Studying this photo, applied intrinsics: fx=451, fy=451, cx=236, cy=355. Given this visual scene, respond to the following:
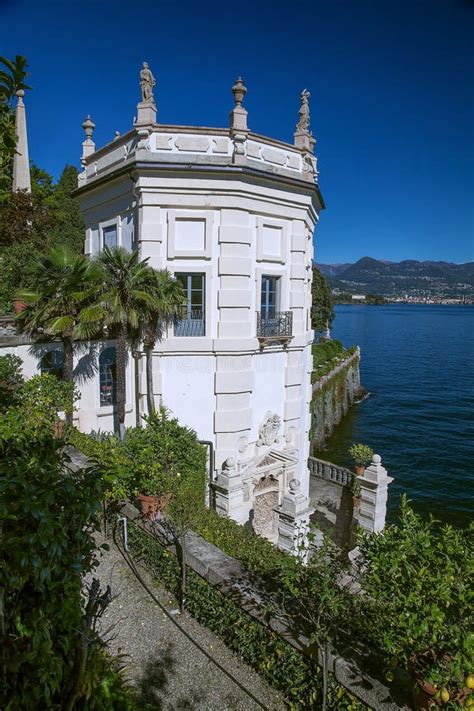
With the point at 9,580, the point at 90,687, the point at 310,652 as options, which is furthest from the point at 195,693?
the point at 9,580

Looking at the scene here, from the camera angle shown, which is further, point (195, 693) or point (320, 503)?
point (320, 503)

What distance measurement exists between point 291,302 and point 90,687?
45.3 ft

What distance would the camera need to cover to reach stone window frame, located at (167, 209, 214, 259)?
13898 millimetres

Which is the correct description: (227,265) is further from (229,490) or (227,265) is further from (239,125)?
(229,490)

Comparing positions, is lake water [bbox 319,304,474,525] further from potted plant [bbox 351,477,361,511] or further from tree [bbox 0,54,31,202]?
tree [bbox 0,54,31,202]

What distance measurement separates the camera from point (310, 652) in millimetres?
5559

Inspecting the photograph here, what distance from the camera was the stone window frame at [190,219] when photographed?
13.9 metres

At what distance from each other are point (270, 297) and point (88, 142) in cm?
936

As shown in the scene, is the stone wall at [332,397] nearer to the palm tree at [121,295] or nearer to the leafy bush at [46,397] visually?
the palm tree at [121,295]

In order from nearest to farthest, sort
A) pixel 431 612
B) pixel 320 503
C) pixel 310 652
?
pixel 431 612
pixel 310 652
pixel 320 503

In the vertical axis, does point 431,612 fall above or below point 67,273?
below

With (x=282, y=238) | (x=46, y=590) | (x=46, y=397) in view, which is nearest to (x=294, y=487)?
(x=46, y=397)

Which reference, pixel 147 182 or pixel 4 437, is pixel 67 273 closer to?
pixel 147 182

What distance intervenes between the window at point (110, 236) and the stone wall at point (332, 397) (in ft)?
70.9
